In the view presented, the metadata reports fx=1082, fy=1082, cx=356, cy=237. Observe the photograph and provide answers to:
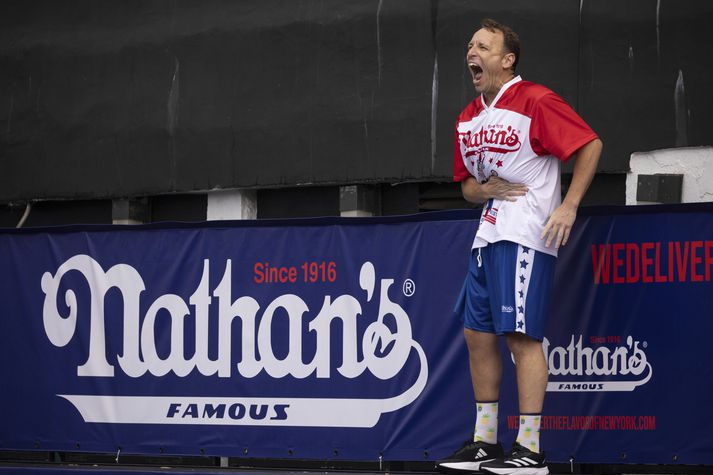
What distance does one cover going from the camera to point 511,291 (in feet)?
17.0

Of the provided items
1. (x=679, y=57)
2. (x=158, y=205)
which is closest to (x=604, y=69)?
(x=679, y=57)

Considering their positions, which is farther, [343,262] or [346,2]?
[346,2]

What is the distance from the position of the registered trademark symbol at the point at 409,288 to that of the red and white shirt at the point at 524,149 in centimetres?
79

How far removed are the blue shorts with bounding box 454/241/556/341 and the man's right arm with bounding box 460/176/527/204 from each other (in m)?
0.25

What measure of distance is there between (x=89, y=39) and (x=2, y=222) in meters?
2.13

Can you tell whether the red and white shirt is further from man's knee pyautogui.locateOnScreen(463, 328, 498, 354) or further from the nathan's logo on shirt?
man's knee pyautogui.locateOnScreen(463, 328, 498, 354)

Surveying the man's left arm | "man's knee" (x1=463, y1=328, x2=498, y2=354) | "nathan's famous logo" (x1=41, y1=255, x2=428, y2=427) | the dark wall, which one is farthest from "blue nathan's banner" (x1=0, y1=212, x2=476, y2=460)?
the dark wall

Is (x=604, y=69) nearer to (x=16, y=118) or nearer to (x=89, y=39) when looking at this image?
(x=89, y=39)

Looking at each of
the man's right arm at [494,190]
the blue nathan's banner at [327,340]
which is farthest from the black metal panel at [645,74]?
the man's right arm at [494,190]

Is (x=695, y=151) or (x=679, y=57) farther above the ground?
(x=679, y=57)

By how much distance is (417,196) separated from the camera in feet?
31.7

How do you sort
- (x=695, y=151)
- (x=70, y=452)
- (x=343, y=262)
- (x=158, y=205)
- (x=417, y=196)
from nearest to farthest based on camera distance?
(x=343, y=262) → (x=70, y=452) → (x=695, y=151) → (x=417, y=196) → (x=158, y=205)

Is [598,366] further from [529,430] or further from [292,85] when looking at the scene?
[292,85]

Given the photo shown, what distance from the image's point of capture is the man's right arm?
5328mm
